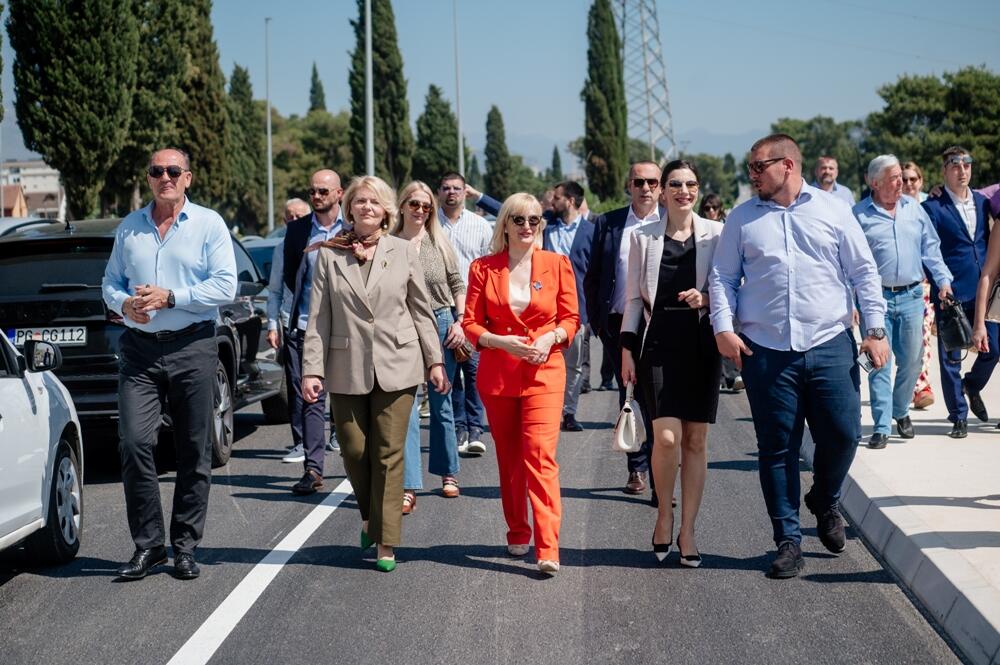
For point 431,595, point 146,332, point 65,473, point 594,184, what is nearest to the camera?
point 431,595

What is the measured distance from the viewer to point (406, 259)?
7066 mm

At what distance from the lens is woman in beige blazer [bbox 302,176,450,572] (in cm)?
680

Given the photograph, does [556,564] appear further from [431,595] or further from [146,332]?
[146,332]

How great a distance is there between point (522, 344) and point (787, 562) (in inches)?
67.6

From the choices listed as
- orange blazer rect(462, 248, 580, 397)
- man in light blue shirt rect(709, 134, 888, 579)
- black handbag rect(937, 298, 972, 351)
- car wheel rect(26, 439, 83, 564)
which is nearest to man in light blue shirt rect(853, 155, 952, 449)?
black handbag rect(937, 298, 972, 351)

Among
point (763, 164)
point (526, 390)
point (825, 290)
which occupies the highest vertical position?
point (763, 164)

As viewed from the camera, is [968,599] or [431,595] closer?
[968,599]

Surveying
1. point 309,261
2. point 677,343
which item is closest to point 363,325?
point 677,343

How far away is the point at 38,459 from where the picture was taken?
6586mm

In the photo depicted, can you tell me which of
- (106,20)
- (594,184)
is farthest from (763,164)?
(594,184)

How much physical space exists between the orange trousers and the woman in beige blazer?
0.40 metres

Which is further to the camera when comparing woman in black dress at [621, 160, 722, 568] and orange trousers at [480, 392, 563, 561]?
woman in black dress at [621, 160, 722, 568]

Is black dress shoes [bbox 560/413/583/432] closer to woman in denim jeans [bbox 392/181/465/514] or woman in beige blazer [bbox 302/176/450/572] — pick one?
woman in denim jeans [bbox 392/181/465/514]

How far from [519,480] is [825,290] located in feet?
6.17
